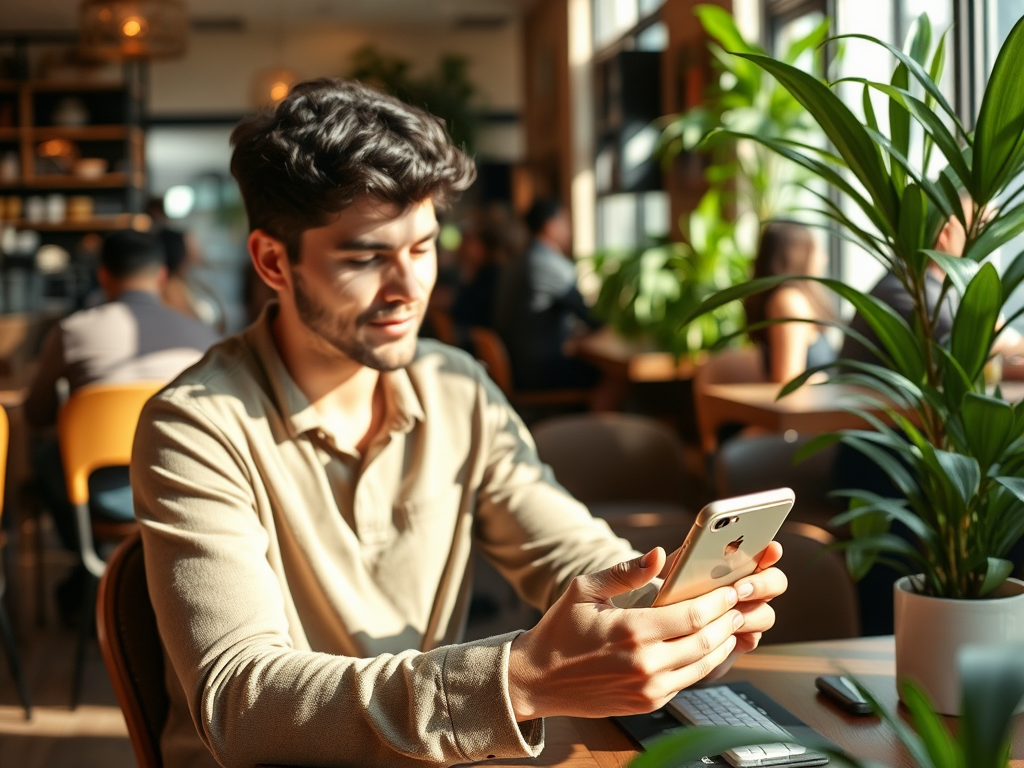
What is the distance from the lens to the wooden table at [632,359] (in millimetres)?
4609

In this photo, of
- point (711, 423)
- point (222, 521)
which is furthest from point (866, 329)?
point (222, 521)

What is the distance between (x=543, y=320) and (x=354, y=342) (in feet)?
14.2

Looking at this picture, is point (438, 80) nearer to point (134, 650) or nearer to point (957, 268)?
point (134, 650)

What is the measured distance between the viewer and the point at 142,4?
17.0 feet

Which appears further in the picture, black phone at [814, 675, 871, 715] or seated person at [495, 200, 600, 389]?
seated person at [495, 200, 600, 389]

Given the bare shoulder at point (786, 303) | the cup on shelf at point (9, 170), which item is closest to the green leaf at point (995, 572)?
the bare shoulder at point (786, 303)

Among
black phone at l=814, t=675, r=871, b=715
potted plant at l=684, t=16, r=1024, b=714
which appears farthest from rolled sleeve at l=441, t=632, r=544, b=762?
potted plant at l=684, t=16, r=1024, b=714

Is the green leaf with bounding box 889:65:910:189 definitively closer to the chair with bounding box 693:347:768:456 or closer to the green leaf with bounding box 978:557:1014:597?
the green leaf with bounding box 978:557:1014:597

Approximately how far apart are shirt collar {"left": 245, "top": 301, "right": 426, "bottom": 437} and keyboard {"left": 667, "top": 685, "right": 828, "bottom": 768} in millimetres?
513

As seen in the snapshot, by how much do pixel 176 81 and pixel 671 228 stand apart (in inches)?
264

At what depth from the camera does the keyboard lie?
997 mm

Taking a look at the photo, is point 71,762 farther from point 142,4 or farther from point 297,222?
point 142,4

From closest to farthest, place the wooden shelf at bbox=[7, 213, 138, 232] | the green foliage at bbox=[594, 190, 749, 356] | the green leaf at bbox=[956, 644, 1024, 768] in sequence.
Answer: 1. the green leaf at bbox=[956, 644, 1024, 768]
2. the green foliage at bbox=[594, 190, 749, 356]
3. the wooden shelf at bbox=[7, 213, 138, 232]

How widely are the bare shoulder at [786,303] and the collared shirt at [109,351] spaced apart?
1.81 meters
